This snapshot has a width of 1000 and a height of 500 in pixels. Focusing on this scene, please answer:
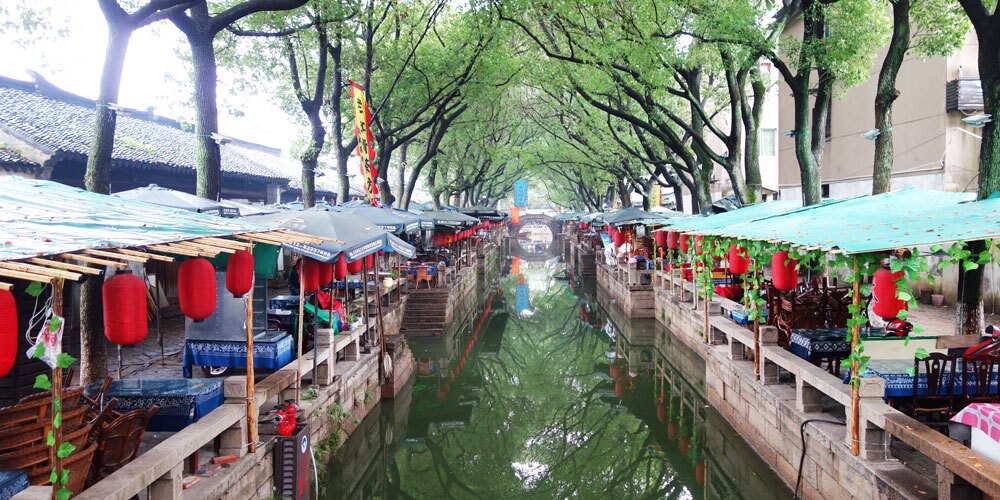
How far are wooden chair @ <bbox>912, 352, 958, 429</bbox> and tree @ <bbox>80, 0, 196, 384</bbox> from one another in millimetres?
9476

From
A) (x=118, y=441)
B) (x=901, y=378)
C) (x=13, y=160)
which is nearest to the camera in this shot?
(x=118, y=441)

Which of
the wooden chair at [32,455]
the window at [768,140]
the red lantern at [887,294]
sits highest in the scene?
the window at [768,140]

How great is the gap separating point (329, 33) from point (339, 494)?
33.5ft

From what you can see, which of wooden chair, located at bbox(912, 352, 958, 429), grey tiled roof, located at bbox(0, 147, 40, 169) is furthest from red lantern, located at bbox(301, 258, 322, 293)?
wooden chair, located at bbox(912, 352, 958, 429)

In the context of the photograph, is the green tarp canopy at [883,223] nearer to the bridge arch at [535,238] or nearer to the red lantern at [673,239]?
the red lantern at [673,239]

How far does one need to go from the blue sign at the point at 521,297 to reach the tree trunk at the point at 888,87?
671 inches

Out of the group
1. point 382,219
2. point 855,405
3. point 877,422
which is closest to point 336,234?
point 382,219

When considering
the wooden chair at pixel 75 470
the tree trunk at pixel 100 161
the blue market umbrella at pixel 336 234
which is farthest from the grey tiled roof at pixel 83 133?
the wooden chair at pixel 75 470

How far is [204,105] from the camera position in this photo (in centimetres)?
945

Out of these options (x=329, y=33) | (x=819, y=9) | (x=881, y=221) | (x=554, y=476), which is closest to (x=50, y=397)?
(x=554, y=476)

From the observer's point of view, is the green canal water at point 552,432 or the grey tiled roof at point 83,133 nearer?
the green canal water at point 552,432

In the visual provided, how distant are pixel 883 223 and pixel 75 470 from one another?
7.81m

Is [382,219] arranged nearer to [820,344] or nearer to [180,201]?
[180,201]

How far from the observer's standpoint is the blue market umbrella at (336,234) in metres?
8.24
